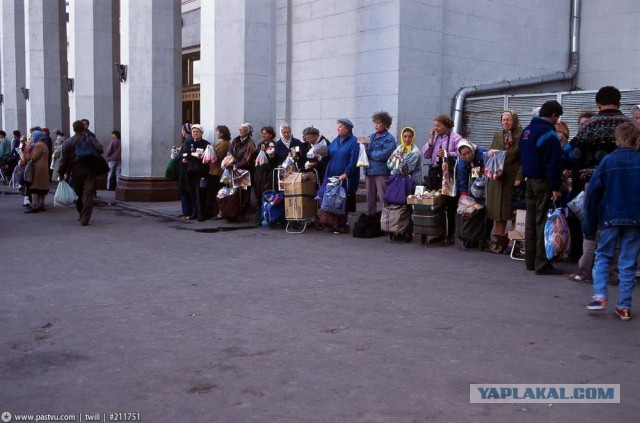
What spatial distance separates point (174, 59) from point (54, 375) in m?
13.2

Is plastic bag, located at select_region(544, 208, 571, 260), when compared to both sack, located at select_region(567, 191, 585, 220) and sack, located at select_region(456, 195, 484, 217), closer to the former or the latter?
sack, located at select_region(567, 191, 585, 220)

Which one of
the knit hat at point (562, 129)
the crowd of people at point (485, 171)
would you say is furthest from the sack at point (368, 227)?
the knit hat at point (562, 129)

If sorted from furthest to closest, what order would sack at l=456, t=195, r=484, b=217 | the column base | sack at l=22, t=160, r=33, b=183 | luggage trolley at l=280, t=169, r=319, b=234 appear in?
the column base
sack at l=22, t=160, r=33, b=183
luggage trolley at l=280, t=169, r=319, b=234
sack at l=456, t=195, r=484, b=217

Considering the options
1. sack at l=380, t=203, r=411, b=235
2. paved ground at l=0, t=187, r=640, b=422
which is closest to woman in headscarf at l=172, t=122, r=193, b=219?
paved ground at l=0, t=187, r=640, b=422

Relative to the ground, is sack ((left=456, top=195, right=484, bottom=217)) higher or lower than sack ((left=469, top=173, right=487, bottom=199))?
lower

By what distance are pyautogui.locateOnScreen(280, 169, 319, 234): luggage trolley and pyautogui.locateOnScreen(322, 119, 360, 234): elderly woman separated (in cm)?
33

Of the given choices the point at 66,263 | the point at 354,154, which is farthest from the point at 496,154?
the point at 66,263

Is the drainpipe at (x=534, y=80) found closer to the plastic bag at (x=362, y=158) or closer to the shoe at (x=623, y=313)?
the plastic bag at (x=362, y=158)

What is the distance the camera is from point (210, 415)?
388 centimetres

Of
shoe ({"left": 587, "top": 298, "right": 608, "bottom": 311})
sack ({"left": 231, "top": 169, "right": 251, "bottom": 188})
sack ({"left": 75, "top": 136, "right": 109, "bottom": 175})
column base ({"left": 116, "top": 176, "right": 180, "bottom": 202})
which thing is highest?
sack ({"left": 75, "top": 136, "right": 109, "bottom": 175})

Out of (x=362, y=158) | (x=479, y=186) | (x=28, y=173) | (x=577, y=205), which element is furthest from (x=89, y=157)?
(x=577, y=205)

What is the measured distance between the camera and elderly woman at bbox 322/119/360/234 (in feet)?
37.2

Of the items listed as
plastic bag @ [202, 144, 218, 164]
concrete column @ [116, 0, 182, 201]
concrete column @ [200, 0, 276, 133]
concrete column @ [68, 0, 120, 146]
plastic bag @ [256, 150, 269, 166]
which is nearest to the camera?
plastic bag @ [256, 150, 269, 166]

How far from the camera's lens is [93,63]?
20.1 meters
